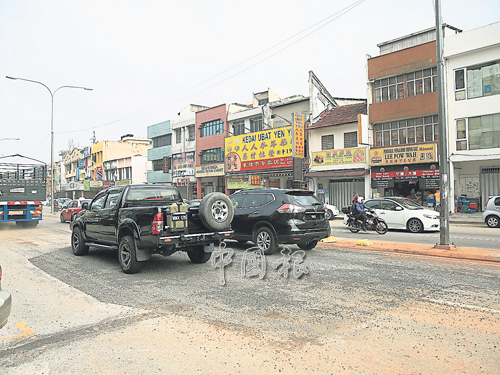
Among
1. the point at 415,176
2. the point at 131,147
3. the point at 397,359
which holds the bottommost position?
the point at 397,359

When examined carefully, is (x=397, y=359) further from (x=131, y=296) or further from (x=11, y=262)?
(x=11, y=262)

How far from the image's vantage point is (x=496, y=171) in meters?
23.8

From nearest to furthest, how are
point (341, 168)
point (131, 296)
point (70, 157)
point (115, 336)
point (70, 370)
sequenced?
1. point (70, 370)
2. point (115, 336)
3. point (131, 296)
4. point (341, 168)
5. point (70, 157)

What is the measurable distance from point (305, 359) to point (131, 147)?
6534 cm

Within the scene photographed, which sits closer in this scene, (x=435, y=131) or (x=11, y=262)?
(x=11, y=262)

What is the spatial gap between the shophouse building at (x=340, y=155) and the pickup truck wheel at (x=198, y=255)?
2025 cm

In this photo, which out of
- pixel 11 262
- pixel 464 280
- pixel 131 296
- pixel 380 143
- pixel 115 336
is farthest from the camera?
pixel 380 143

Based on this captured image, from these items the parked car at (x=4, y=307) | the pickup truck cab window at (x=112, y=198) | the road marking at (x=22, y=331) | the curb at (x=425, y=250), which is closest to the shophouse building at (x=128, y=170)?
the pickup truck cab window at (x=112, y=198)

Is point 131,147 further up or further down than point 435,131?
further up

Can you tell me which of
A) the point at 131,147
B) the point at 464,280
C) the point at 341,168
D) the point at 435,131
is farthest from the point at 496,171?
the point at 131,147

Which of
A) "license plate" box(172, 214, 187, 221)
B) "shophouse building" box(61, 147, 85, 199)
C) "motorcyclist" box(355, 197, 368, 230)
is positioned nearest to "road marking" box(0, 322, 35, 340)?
"license plate" box(172, 214, 187, 221)

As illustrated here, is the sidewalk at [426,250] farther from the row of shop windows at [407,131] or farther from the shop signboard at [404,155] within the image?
the row of shop windows at [407,131]

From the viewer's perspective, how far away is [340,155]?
95.7 feet

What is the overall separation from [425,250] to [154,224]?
6947mm
